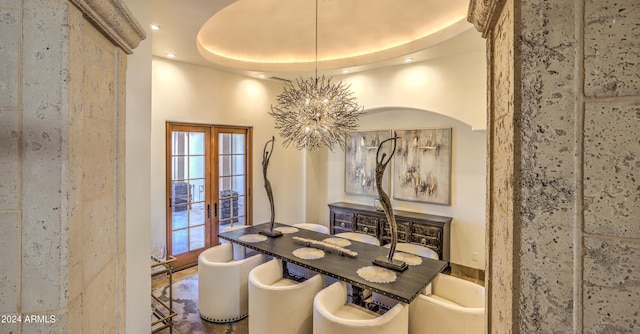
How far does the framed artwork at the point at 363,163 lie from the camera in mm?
5048

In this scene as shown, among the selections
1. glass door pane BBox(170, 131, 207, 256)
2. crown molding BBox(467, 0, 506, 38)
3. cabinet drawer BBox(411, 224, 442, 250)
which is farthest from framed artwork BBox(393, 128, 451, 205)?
crown molding BBox(467, 0, 506, 38)

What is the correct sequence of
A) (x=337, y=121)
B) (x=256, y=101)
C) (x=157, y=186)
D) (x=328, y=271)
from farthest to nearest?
(x=256, y=101)
(x=157, y=186)
(x=337, y=121)
(x=328, y=271)

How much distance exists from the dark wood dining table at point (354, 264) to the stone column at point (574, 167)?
5.82 ft

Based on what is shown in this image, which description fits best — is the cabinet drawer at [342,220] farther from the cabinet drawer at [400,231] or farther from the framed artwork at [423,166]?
the framed artwork at [423,166]

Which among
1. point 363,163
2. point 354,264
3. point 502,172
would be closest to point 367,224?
point 363,163

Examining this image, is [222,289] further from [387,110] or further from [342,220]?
[387,110]

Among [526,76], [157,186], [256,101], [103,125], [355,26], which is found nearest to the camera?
[526,76]

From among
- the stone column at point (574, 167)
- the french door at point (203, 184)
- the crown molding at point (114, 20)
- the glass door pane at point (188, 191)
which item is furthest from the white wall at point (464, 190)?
the crown molding at point (114, 20)

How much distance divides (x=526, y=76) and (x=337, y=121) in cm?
287

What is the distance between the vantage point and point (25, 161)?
0.48m

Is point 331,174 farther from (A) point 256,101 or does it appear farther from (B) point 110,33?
(B) point 110,33

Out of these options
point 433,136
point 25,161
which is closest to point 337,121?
point 433,136

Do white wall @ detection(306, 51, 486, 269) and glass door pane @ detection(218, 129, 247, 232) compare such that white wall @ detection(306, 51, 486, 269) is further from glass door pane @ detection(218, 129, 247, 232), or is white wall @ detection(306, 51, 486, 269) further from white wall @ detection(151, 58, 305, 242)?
glass door pane @ detection(218, 129, 247, 232)

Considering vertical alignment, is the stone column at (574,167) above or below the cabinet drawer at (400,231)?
above
